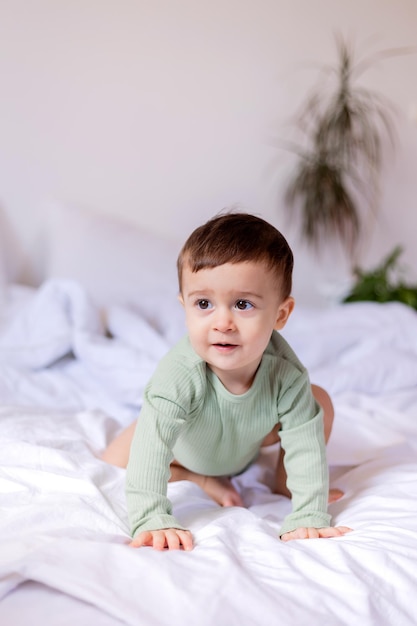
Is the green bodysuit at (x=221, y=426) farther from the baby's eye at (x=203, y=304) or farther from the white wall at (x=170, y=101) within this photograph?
the white wall at (x=170, y=101)

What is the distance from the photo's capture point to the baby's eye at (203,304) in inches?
41.1

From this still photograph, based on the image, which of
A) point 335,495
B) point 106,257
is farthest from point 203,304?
point 106,257

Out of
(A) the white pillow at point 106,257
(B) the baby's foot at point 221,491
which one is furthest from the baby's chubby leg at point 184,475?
(A) the white pillow at point 106,257

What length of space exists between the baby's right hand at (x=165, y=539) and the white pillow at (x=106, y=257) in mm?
1192

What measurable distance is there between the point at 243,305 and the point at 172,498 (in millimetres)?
377

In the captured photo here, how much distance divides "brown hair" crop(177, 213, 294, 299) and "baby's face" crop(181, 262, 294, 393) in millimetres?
10

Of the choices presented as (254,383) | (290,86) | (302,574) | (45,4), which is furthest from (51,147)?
(302,574)

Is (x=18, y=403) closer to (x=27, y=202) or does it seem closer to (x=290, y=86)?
(x=27, y=202)

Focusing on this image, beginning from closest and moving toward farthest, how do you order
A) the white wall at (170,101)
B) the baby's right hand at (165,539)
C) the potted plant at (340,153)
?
the baby's right hand at (165,539) < the white wall at (170,101) < the potted plant at (340,153)

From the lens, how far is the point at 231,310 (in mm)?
1031

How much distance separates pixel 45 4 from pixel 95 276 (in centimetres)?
96

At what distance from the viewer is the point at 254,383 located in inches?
44.9

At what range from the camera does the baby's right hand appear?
3.13 ft

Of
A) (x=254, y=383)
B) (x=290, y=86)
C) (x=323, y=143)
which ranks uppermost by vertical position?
(x=290, y=86)
